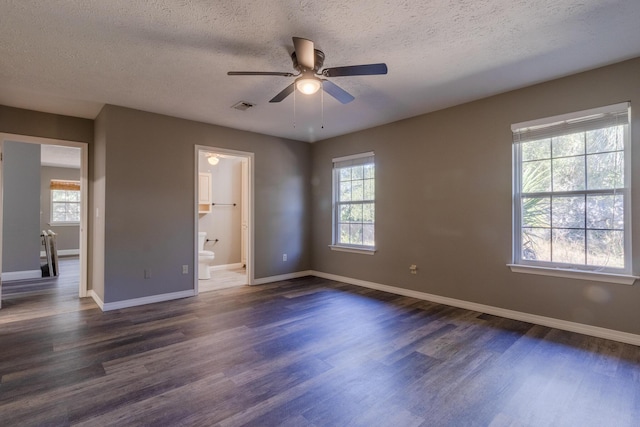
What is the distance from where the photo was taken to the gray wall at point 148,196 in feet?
12.7

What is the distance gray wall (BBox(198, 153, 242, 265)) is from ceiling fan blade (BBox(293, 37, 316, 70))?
451 cm

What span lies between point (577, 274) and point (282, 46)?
137 inches

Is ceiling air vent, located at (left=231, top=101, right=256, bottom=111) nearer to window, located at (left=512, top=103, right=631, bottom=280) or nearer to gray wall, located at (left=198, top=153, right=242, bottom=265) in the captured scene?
gray wall, located at (left=198, top=153, right=242, bottom=265)

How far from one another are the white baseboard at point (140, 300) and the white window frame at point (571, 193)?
4180mm

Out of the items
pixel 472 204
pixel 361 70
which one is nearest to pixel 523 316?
pixel 472 204

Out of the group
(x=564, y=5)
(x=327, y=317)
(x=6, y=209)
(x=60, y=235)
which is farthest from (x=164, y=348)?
(x=60, y=235)

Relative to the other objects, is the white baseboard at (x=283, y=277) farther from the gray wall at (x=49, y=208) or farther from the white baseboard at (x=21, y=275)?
the gray wall at (x=49, y=208)

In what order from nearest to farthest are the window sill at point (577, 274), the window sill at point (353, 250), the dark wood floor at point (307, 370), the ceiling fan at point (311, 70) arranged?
the dark wood floor at point (307, 370)
the ceiling fan at point (311, 70)
the window sill at point (577, 274)
the window sill at point (353, 250)

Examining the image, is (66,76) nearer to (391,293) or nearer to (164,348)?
(164,348)

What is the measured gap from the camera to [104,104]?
3.86 m

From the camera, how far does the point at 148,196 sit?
414 cm

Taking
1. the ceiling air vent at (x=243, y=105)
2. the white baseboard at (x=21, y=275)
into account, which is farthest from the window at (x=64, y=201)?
the ceiling air vent at (x=243, y=105)

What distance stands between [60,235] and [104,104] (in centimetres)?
705

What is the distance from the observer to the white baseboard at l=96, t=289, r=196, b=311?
12.6ft
